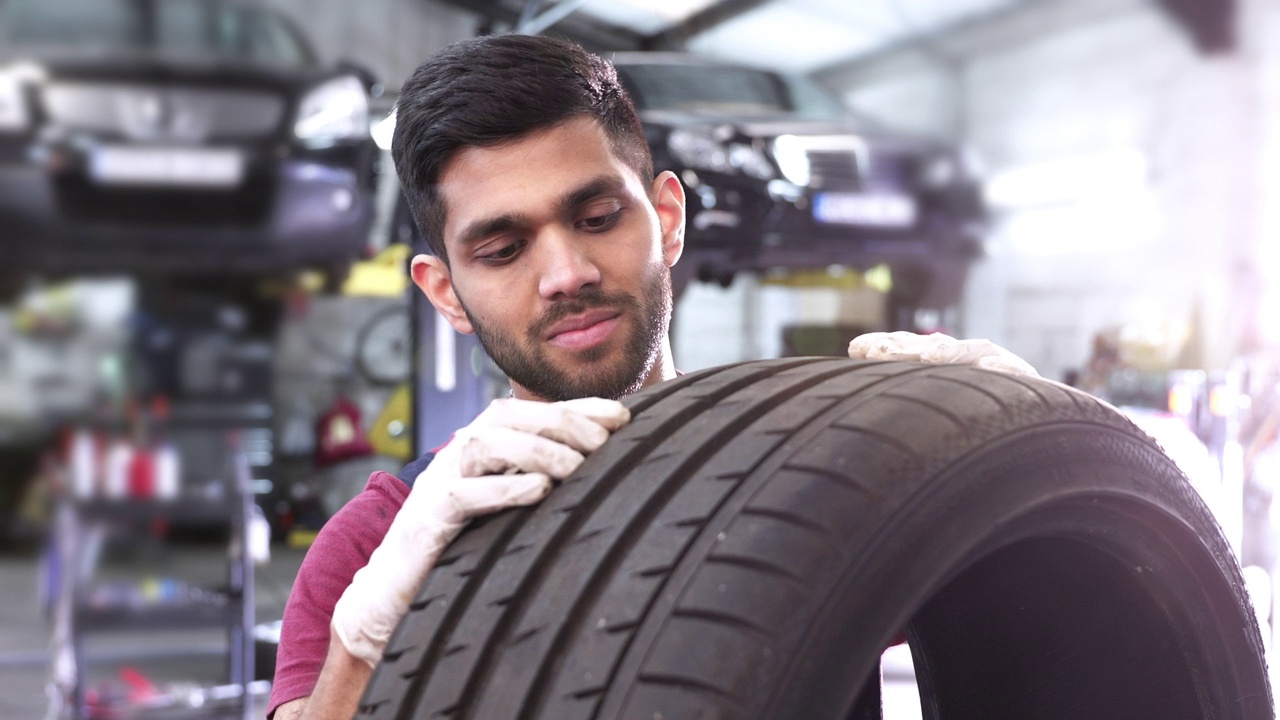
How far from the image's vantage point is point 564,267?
910 mm

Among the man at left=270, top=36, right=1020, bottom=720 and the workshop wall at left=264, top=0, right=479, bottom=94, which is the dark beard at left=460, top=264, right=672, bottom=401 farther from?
the workshop wall at left=264, top=0, right=479, bottom=94

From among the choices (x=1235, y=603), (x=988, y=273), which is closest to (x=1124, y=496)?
(x=1235, y=603)

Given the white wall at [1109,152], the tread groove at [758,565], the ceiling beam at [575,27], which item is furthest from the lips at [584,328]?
the ceiling beam at [575,27]

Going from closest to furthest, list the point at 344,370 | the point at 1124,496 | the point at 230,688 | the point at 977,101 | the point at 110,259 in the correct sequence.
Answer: the point at 1124,496 < the point at 230,688 < the point at 110,259 < the point at 977,101 < the point at 344,370

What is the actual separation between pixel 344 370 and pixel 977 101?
3673 mm

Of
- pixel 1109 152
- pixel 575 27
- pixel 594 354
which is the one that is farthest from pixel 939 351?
pixel 575 27

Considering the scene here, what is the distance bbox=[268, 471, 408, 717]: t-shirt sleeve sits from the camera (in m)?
0.88

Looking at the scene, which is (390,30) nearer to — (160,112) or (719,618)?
(160,112)

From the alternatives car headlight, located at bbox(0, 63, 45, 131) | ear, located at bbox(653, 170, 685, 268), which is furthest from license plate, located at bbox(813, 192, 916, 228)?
car headlight, located at bbox(0, 63, 45, 131)

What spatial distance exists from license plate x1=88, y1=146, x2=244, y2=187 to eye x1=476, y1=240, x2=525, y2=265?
235 centimetres

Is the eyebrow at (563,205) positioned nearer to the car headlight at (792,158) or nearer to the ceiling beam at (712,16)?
the car headlight at (792,158)

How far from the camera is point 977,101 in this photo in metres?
4.07

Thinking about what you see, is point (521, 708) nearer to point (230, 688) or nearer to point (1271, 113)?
point (230, 688)

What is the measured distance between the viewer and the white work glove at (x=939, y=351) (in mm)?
801
